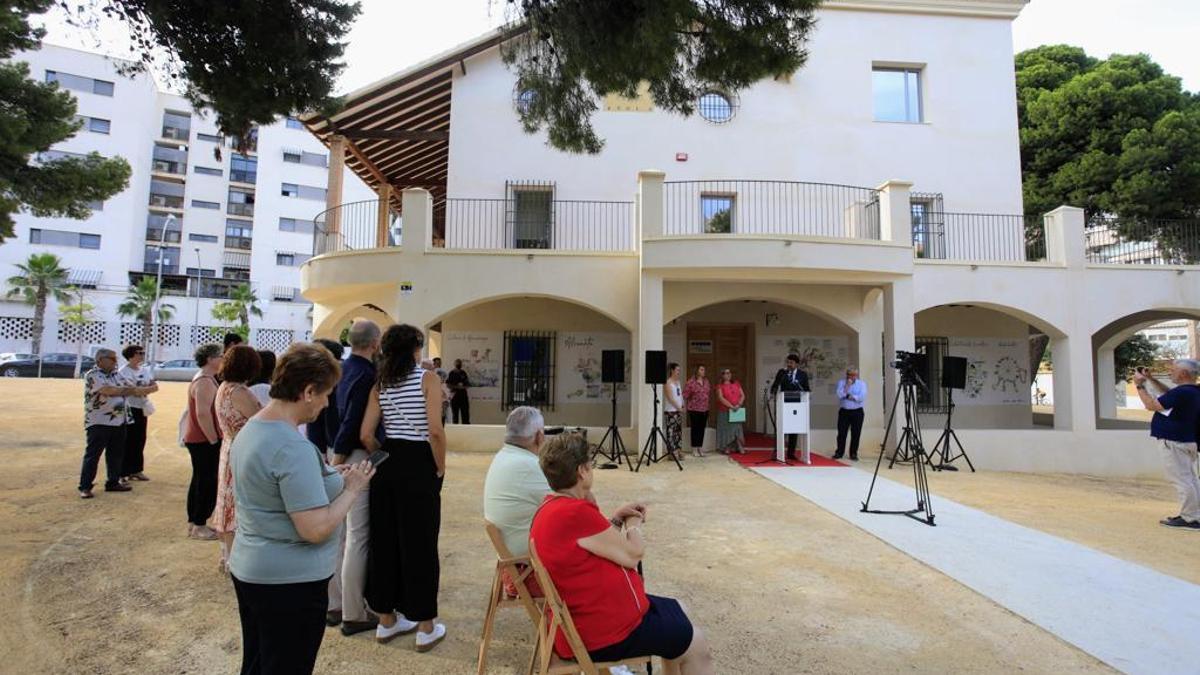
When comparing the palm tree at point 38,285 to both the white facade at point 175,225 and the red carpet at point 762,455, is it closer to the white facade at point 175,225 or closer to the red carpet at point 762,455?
the white facade at point 175,225

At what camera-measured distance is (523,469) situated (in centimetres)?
288

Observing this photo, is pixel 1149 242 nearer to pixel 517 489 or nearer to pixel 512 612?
pixel 512 612

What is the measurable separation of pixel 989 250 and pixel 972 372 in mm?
2711

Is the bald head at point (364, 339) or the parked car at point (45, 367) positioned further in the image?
the parked car at point (45, 367)

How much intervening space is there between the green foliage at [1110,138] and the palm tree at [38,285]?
4529 cm

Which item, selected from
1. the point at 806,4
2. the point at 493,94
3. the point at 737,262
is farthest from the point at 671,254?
the point at 493,94

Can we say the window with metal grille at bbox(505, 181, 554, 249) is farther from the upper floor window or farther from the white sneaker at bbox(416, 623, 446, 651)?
the upper floor window

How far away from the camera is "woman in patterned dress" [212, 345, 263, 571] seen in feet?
11.5

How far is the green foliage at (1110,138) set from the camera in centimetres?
1534

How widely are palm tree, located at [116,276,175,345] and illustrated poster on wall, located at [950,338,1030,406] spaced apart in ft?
133

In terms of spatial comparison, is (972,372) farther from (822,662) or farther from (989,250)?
(822,662)

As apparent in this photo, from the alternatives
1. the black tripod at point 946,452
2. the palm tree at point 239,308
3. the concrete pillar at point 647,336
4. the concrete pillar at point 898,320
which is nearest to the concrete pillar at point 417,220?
the concrete pillar at point 647,336

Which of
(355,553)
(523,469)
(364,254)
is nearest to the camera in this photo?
(523,469)

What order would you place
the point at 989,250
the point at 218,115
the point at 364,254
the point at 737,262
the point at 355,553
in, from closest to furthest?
the point at 355,553 → the point at 218,115 → the point at 737,262 → the point at 364,254 → the point at 989,250
